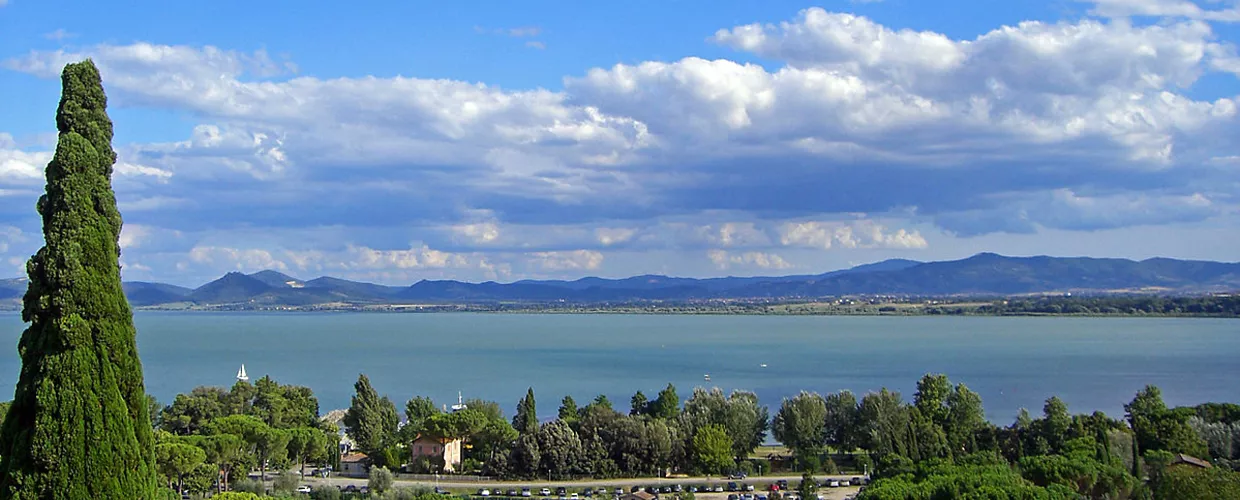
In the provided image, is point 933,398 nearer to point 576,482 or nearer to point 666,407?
point 666,407

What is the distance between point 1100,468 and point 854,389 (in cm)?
4053

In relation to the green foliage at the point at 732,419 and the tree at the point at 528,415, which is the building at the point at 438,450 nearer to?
the tree at the point at 528,415

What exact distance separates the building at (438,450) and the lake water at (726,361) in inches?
761

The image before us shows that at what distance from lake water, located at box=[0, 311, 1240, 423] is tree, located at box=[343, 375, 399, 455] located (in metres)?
16.0

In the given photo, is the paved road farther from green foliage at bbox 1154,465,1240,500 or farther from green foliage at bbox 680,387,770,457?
green foliage at bbox 1154,465,1240,500

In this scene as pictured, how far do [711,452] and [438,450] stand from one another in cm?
915

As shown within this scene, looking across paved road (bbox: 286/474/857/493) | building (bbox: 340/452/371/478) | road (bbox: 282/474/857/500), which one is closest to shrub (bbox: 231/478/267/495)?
road (bbox: 282/474/857/500)

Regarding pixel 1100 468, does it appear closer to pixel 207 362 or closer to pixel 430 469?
pixel 430 469

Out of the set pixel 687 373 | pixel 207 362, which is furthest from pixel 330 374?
pixel 687 373

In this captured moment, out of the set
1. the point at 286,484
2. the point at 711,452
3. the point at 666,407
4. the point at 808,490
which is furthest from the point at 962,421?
the point at 286,484

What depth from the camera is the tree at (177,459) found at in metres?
25.2

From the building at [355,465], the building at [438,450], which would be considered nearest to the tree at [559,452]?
the building at [438,450]

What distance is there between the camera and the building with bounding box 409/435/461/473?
34.5 metres

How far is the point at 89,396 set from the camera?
990cm
